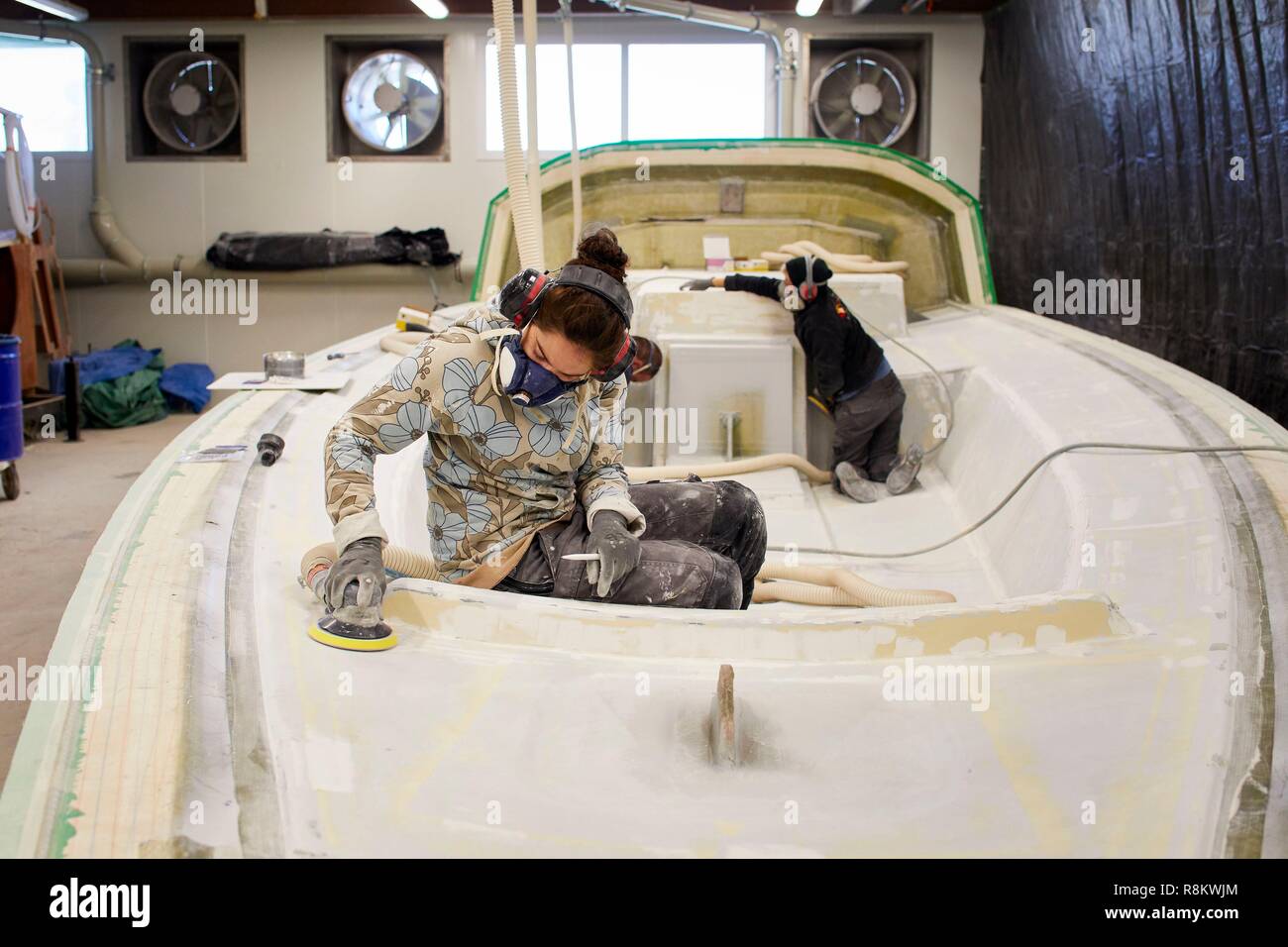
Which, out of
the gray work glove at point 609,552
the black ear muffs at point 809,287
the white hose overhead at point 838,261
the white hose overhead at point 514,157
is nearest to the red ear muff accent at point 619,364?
the gray work glove at point 609,552

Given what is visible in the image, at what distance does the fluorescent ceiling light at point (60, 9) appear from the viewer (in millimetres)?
6590

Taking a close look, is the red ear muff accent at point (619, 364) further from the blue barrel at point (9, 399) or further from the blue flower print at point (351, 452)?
the blue barrel at point (9, 399)

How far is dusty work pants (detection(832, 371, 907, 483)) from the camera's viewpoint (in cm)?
355

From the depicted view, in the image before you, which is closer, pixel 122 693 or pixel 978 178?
pixel 122 693

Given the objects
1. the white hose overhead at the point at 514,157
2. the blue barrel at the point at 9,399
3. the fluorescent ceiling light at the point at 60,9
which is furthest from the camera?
the fluorescent ceiling light at the point at 60,9

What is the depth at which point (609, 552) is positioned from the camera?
1713mm

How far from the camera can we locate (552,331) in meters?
1.56

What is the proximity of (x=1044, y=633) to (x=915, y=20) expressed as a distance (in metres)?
6.28

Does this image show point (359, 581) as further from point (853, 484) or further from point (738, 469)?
point (853, 484)

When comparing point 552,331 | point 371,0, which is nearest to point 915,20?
point 371,0

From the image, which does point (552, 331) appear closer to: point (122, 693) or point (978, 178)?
point (122, 693)

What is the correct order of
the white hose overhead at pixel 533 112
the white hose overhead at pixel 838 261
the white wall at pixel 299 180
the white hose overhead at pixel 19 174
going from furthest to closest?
the white wall at pixel 299 180 → the white hose overhead at pixel 19 174 → the white hose overhead at pixel 838 261 → the white hose overhead at pixel 533 112

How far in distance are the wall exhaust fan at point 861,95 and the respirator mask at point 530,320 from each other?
573 centimetres

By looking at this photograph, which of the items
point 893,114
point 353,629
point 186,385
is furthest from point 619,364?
point 186,385
